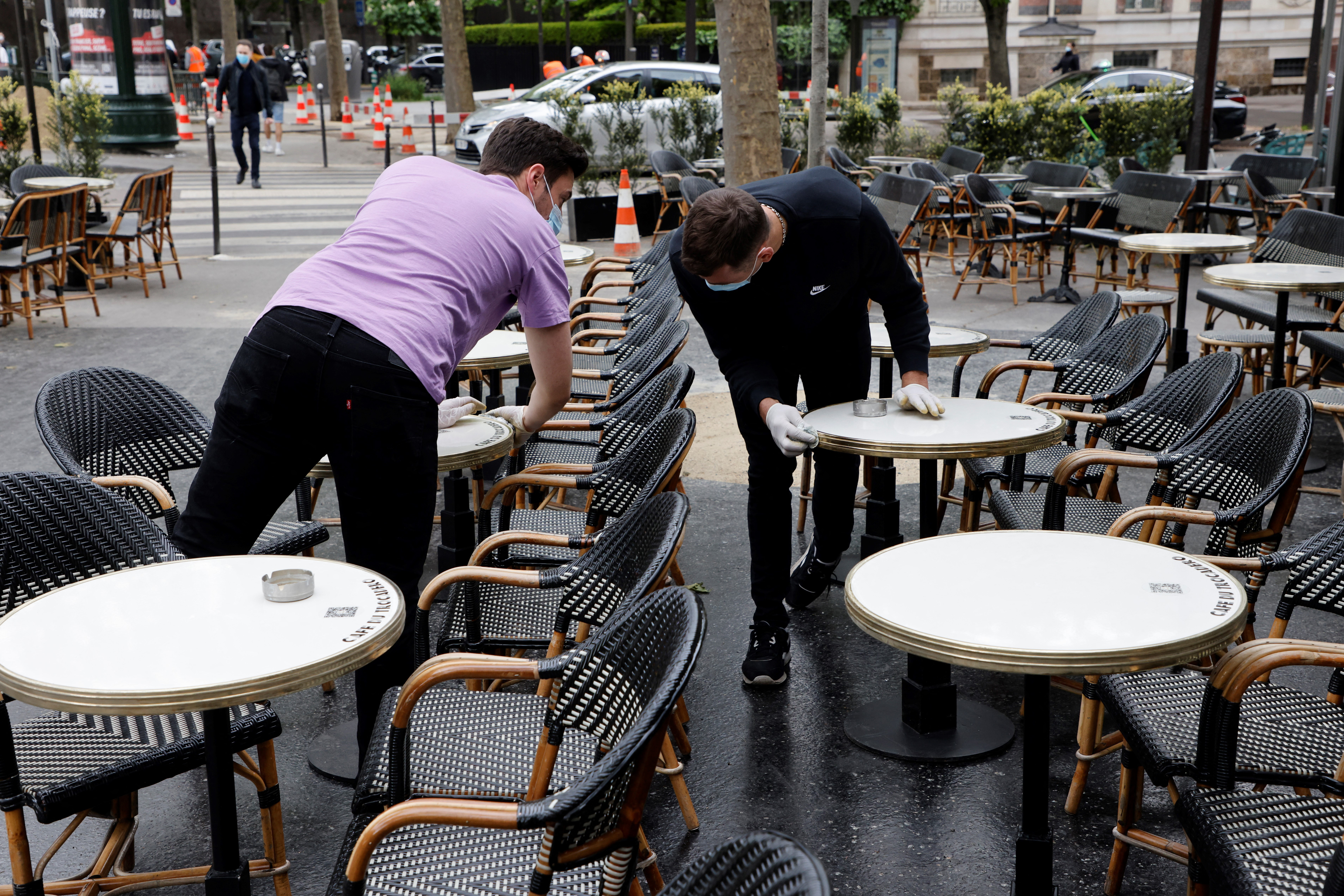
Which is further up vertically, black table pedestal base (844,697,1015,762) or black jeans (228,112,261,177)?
black jeans (228,112,261,177)

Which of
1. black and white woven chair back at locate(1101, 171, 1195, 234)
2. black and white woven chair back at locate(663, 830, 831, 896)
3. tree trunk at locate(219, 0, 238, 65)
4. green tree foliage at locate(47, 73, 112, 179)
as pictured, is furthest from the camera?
tree trunk at locate(219, 0, 238, 65)

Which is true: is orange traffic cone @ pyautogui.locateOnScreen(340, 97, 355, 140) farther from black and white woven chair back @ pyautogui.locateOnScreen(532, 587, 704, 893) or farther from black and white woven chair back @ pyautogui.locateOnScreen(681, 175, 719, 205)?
black and white woven chair back @ pyautogui.locateOnScreen(532, 587, 704, 893)

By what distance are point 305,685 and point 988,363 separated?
711 cm

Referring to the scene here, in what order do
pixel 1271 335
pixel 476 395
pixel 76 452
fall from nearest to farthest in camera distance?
pixel 76 452 < pixel 476 395 < pixel 1271 335

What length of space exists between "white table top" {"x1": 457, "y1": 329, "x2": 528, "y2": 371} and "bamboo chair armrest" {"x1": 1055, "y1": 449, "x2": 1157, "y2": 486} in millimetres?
2103

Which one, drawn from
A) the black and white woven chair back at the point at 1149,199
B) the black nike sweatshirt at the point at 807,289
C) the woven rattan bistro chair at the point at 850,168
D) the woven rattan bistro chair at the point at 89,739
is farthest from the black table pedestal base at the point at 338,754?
the woven rattan bistro chair at the point at 850,168

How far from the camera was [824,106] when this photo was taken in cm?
914

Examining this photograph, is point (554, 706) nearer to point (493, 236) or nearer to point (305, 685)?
point (305, 685)

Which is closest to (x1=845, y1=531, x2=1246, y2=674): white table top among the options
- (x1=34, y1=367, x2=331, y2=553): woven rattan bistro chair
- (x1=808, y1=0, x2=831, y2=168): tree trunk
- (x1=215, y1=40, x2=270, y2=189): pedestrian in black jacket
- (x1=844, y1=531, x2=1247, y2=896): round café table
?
(x1=844, y1=531, x2=1247, y2=896): round café table

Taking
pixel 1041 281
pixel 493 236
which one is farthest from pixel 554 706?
pixel 1041 281

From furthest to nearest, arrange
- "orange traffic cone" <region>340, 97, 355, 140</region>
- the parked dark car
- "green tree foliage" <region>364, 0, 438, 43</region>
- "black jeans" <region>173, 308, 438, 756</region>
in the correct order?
"green tree foliage" <region>364, 0, 438, 43</region>, "orange traffic cone" <region>340, 97, 355, 140</region>, the parked dark car, "black jeans" <region>173, 308, 438, 756</region>

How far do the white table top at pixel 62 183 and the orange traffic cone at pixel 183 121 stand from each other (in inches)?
534

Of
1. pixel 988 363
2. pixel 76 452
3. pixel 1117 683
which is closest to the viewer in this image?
pixel 1117 683

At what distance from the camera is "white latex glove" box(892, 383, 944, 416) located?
3.84 m
